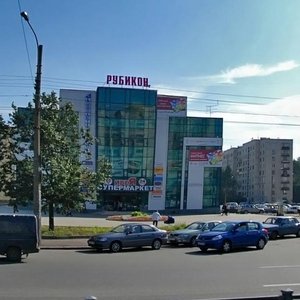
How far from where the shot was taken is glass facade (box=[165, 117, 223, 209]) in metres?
84.4

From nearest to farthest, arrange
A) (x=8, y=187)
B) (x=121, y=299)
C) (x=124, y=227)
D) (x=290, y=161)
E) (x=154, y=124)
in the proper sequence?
(x=121, y=299)
(x=124, y=227)
(x=8, y=187)
(x=154, y=124)
(x=290, y=161)

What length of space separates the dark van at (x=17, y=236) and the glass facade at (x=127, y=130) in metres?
60.8

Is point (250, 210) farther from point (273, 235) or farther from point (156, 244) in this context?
point (156, 244)

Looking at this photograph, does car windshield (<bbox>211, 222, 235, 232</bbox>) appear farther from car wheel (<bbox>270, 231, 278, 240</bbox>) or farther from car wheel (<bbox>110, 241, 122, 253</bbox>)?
car wheel (<bbox>270, 231, 278, 240</bbox>)

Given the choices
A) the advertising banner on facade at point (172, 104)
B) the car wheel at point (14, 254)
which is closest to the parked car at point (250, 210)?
the advertising banner on facade at point (172, 104)

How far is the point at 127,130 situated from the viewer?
267 ft

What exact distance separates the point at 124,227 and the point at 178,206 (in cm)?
5971

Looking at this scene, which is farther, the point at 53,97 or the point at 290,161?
the point at 290,161

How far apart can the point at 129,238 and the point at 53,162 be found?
9.44m

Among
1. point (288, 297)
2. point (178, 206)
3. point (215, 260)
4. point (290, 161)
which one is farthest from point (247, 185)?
point (288, 297)

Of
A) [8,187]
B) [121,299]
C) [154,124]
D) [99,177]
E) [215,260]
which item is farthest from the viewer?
[154,124]

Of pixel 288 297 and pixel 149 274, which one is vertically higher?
pixel 288 297

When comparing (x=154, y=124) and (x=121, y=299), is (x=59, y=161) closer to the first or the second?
(x=121, y=299)

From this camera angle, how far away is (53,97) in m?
33.3
